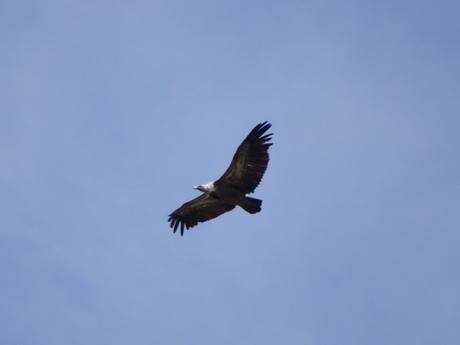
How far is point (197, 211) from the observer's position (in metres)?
36.2

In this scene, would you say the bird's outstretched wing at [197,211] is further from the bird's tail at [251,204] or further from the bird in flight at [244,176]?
the bird's tail at [251,204]

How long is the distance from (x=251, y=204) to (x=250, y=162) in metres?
1.51

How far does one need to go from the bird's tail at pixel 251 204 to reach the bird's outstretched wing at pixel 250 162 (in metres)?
0.48

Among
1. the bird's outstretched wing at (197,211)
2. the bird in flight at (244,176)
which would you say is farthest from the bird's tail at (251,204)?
the bird's outstretched wing at (197,211)

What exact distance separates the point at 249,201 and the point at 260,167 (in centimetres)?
129

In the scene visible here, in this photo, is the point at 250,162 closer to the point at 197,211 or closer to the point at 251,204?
the point at 251,204

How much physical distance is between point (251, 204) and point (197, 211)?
3462mm

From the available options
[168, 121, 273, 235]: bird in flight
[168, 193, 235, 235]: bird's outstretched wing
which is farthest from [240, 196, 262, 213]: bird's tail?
[168, 193, 235, 235]: bird's outstretched wing

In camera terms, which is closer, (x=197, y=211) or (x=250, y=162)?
(x=250, y=162)

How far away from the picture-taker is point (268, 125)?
33.3 metres

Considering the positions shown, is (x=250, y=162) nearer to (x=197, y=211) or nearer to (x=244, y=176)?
(x=244, y=176)

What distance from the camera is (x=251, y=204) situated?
33.4 metres

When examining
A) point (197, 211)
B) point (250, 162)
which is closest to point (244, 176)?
point (250, 162)

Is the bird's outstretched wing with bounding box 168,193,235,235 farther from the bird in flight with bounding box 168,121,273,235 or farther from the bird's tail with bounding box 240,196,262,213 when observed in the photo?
the bird's tail with bounding box 240,196,262,213
